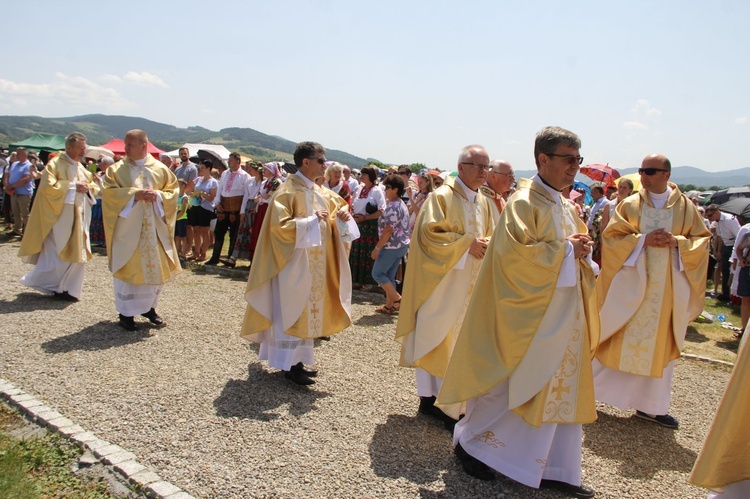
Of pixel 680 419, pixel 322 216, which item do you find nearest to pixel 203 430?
pixel 322 216

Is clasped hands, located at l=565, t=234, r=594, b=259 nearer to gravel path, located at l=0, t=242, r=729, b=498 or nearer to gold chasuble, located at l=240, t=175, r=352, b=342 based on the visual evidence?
gravel path, located at l=0, t=242, r=729, b=498

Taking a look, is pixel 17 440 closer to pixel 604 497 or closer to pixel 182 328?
pixel 182 328

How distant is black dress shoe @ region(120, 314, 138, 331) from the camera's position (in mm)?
7141

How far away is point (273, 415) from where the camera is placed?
482cm

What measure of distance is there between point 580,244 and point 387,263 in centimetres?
527

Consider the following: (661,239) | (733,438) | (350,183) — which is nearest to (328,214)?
(661,239)

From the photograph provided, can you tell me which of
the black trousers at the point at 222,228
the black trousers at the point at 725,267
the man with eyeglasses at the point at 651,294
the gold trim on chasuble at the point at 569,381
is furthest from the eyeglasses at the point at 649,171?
the black trousers at the point at 222,228

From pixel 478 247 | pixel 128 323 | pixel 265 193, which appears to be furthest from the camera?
pixel 265 193

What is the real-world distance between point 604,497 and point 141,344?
198 inches

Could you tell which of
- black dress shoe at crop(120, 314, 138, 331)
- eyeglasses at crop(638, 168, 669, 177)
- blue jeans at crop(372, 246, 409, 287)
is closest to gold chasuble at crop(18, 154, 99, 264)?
black dress shoe at crop(120, 314, 138, 331)

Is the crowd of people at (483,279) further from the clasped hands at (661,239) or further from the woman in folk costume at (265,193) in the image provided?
the woman in folk costume at (265,193)

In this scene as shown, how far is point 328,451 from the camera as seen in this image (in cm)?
421

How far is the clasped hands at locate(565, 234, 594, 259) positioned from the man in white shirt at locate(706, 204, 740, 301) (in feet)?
30.3

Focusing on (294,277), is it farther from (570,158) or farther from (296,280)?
(570,158)
